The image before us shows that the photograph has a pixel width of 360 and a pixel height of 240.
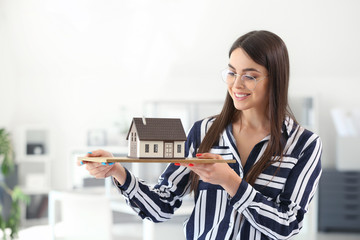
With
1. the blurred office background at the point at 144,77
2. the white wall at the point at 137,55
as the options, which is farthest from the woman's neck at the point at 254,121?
the white wall at the point at 137,55

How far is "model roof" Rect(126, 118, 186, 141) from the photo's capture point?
60.7 inches

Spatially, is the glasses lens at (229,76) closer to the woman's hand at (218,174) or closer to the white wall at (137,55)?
the woman's hand at (218,174)

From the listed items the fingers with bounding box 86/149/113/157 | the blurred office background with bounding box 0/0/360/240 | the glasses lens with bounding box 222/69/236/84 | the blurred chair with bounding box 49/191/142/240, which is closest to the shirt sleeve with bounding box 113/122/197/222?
the fingers with bounding box 86/149/113/157

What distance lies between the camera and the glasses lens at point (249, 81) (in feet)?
5.04

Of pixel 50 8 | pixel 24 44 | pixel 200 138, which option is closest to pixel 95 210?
pixel 200 138

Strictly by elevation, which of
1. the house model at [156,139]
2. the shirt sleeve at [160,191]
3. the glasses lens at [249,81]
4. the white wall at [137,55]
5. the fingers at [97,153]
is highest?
the white wall at [137,55]

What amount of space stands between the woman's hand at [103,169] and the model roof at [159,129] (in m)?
0.11

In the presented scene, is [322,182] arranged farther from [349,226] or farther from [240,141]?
[240,141]

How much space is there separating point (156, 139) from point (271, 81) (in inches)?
14.2

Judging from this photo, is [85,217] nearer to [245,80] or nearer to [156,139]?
[156,139]

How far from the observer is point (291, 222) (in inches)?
58.7

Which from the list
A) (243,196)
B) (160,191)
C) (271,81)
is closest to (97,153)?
(160,191)

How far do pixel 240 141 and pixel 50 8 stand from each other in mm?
5347

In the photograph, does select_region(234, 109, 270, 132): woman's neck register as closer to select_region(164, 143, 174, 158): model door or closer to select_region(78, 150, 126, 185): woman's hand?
select_region(164, 143, 174, 158): model door
